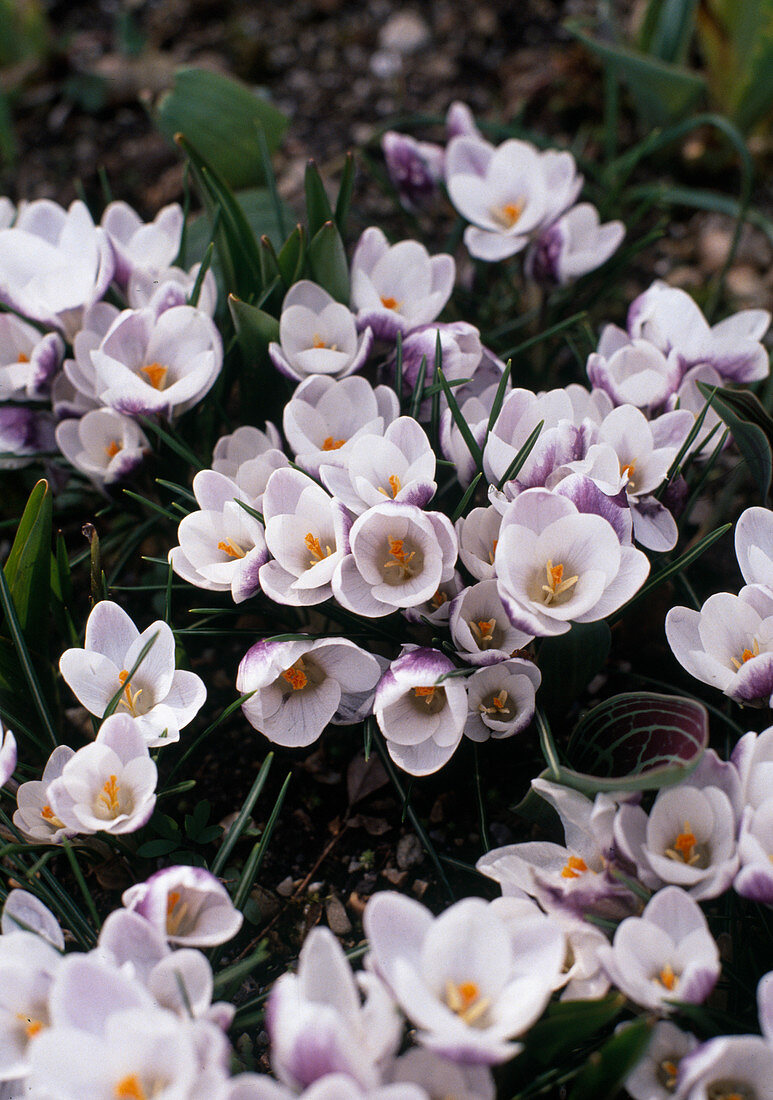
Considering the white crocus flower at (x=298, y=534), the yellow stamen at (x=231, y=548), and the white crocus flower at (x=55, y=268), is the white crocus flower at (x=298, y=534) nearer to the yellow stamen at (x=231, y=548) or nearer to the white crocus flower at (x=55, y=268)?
the yellow stamen at (x=231, y=548)

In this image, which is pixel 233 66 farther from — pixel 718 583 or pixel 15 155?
pixel 718 583

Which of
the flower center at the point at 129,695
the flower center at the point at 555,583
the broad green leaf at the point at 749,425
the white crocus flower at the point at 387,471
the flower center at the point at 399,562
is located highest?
the broad green leaf at the point at 749,425

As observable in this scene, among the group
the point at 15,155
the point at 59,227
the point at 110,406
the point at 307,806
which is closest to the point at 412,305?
the point at 110,406

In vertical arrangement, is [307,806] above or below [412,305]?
below

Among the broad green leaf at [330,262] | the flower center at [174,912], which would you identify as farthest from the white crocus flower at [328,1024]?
the broad green leaf at [330,262]

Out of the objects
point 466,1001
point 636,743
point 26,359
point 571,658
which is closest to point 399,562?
point 571,658

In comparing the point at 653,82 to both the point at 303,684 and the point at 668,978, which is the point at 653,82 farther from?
the point at 668,978

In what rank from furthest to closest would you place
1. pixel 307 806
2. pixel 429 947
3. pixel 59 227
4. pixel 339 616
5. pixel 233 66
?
pixel 233 66 < pixel 59 227 < pixel 307 806 < pixel 339 616 < pixel 429 947
